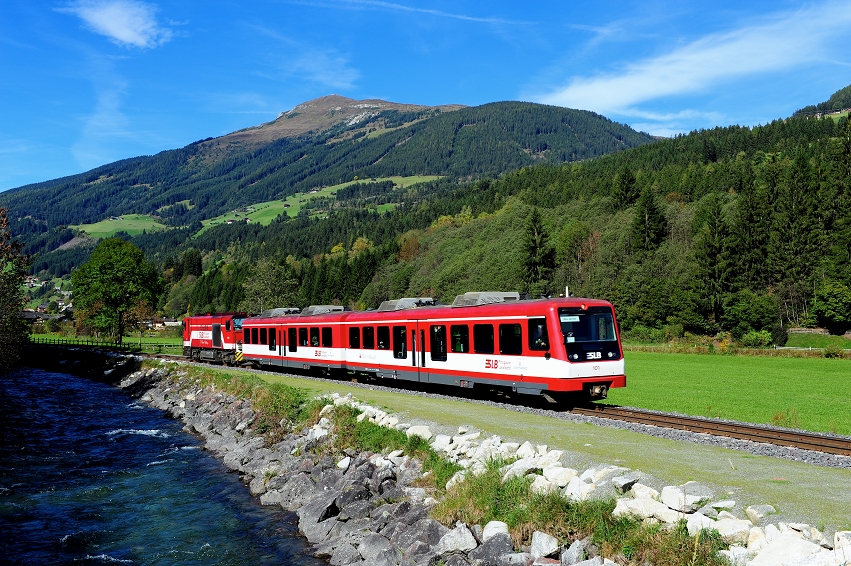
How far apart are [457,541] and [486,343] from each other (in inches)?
490

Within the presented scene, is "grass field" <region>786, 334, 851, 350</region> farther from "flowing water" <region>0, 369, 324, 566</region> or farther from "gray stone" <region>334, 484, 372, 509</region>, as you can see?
"gray stone" <region>334, 484, 372, 509</region>

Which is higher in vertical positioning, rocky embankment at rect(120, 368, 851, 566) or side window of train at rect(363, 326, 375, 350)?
side window of train at rect(363, 326, 375, 350)

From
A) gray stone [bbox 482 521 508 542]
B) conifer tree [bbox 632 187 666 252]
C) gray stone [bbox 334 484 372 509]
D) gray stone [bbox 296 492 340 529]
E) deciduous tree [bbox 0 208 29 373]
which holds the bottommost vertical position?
gray stone [bbox 296 492 340 529]

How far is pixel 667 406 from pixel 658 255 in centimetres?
6595

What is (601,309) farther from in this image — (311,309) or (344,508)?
(311,309)

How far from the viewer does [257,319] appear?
44562mm

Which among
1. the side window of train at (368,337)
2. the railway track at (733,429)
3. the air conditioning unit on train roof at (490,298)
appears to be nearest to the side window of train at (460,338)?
the air conditioning unit on train roof at (490,298)

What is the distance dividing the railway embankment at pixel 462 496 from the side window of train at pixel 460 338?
171 inches

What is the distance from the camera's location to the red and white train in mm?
20000

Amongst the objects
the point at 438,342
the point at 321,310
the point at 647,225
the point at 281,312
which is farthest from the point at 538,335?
the point at 647,225

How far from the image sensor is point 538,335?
20500 millimetres

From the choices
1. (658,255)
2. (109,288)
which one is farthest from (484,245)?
(109,288)

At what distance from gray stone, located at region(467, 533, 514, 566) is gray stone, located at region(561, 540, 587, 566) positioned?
1.01 m

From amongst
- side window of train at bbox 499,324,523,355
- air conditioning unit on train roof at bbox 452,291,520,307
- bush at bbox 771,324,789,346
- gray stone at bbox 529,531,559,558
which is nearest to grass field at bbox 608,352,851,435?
side window of train at bbox 499,324,523,355
